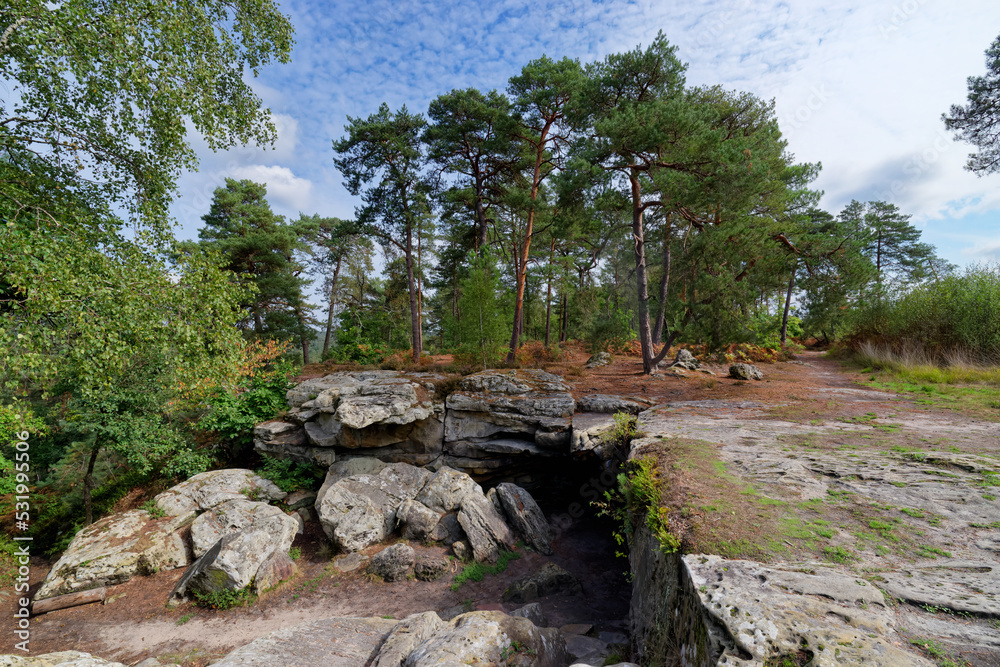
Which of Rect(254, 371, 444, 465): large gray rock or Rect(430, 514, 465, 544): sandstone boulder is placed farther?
Rect(254, 371, 444, 465): large gray rock

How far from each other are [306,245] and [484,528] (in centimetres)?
2197

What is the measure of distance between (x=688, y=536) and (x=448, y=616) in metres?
4.95

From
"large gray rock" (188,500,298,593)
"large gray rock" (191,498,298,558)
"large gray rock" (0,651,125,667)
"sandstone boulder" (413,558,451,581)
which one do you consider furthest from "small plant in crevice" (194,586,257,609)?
Answer: "sandstone boulder" (413,558,451,581)

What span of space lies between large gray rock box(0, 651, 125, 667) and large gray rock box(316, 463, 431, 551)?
4.06 m

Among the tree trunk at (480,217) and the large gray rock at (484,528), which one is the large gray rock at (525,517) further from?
the tree trunk at (480,217)

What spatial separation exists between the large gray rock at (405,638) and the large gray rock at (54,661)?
2871mm

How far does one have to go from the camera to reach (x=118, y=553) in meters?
7.05

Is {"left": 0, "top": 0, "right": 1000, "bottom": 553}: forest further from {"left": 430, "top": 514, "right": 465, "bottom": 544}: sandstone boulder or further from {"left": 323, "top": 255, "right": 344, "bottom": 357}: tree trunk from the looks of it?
{"left": 430, "top": 514, "right": 465, "bottom": 544}: sandstone boulder

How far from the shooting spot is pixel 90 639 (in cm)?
568

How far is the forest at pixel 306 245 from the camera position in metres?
5.00

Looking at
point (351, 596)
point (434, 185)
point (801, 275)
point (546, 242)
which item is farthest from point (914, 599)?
point (434, 185)

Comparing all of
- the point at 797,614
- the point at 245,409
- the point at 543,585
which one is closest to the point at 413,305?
the point at 245,409

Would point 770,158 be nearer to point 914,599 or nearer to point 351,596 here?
point 914,599

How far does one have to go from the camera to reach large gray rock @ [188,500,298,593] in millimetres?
6496
